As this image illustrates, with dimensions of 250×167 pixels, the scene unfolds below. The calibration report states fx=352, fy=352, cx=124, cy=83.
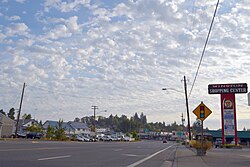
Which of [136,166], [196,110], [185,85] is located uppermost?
[185,85]

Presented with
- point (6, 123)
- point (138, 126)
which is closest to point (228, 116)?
point (6, 123)

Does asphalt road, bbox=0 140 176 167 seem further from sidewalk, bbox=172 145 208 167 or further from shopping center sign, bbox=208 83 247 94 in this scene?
shopping center sign, bbox=208 83 247 94

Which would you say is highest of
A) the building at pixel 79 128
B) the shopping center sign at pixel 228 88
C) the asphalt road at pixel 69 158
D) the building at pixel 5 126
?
the shopping center sign at pixel 228 88

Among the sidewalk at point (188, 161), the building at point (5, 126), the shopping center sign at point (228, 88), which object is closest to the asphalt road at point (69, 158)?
the sidewalk at point (188, 161)

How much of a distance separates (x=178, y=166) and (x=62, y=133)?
184 feet

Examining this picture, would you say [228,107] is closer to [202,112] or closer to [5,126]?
[202,112]

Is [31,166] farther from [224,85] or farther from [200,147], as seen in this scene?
[224,85]

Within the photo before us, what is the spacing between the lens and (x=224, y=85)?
57.3m

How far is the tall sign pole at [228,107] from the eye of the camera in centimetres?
5244

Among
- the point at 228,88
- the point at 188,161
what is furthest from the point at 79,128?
the point at 188,161

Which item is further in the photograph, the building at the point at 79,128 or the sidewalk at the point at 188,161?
the building at the point at 79,128

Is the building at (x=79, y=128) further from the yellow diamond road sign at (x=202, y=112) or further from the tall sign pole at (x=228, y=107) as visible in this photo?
the yellow diamond road sign at (x=202, y=112)

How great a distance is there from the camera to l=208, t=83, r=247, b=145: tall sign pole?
5244 centimetres

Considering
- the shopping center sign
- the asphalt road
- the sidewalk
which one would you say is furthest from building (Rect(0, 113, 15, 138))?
the sidewalk
